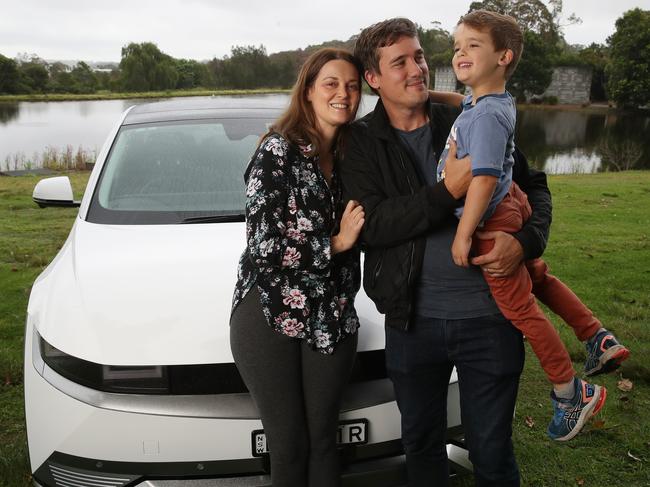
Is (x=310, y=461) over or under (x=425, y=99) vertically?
under

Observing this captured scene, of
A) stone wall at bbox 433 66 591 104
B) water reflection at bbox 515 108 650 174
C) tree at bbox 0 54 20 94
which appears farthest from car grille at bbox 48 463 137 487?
stone wall at bbox 433 66 591 104

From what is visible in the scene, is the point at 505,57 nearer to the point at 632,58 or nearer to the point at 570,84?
the point at 632,58

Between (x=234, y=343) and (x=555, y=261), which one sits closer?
(x=234, y=343)

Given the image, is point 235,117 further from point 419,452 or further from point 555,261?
point 555,261

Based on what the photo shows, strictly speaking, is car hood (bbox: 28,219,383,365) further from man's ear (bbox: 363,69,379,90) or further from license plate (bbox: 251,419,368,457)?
man's ear (bbox: 363,69,379,90)

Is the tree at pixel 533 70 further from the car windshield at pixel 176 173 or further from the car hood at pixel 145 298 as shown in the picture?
the car hood at pixel 145 298

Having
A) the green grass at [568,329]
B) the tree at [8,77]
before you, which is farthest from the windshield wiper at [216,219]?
the tree at [8,77]

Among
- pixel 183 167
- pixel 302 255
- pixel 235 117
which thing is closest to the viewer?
pixel 302 255

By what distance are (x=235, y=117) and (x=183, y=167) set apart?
516 mm

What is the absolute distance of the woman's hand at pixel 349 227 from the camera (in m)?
1.94

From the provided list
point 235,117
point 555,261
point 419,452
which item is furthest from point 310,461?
point 555,261

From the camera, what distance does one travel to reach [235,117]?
3.84 metres

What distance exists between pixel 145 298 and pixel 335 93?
1.07m

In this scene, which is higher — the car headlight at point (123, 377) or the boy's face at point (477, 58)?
the boy's face at point (477, 58)
